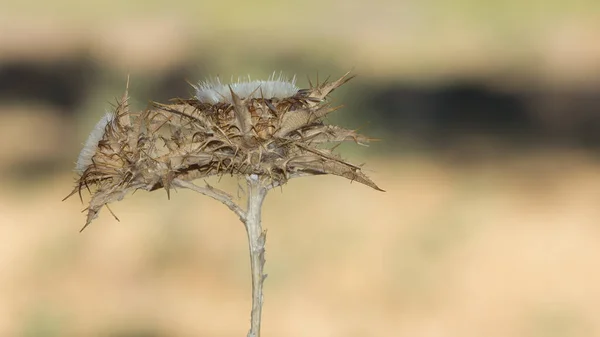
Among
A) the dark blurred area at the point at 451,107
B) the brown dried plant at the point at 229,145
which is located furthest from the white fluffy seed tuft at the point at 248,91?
the dark blurred area at the point at 451,107

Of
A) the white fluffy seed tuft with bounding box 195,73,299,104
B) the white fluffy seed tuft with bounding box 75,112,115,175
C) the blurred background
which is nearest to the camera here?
the white fluffy seed tuft with bounding box 195,73,299,104

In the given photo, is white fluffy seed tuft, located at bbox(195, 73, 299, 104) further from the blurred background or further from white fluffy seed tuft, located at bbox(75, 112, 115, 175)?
the blurred background

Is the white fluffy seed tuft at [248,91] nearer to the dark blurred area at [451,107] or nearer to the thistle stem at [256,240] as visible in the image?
the thistle stem at [256,240]

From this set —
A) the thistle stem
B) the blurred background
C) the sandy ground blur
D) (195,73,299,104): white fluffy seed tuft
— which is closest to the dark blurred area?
the blurred background

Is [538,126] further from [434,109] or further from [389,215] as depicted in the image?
[389,215]

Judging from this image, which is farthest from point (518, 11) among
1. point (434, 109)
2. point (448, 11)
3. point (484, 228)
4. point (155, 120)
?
point (155, 120)

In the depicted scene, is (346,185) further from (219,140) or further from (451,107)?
(219,140)
